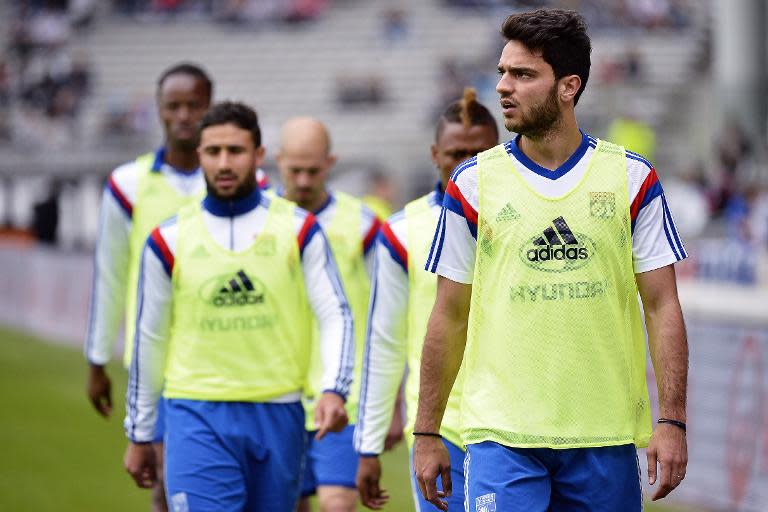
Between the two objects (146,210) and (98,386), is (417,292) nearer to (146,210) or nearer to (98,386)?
(146,210)

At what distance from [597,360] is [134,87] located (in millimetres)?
32446

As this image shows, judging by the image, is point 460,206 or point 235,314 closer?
point 460,206

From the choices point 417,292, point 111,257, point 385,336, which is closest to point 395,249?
point 417,292

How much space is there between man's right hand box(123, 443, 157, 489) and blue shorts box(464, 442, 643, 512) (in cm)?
192

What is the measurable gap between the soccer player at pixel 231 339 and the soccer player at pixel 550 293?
1.46 m

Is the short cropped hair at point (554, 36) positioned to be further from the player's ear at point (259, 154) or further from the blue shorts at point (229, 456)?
the blue shorts at point (229, 456)

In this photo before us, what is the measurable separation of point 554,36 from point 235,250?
2.03 meters

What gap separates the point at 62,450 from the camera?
1278cm

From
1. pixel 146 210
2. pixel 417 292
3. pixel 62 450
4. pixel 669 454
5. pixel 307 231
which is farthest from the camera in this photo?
pixel 62 450

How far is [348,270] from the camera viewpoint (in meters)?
7.62

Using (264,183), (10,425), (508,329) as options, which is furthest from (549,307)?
(10,425)

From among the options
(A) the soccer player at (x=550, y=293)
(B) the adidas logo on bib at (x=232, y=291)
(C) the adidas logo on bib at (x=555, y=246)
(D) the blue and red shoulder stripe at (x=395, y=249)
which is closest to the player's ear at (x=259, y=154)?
(B) the adidas logo on bib at (x=232, y=291)

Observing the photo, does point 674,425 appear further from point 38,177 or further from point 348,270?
point 38,177

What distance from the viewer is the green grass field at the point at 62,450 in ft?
34.3
